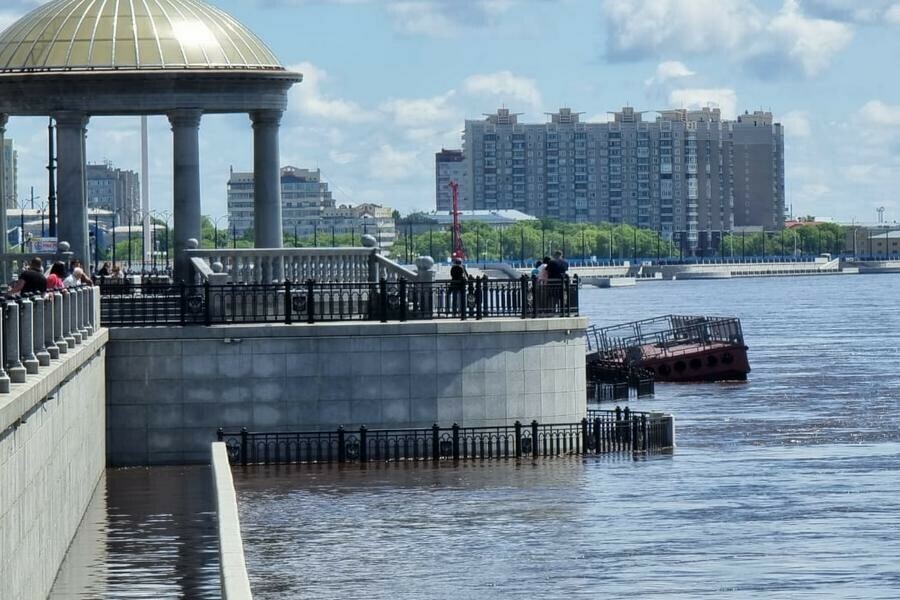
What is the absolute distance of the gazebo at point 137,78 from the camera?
42.3m

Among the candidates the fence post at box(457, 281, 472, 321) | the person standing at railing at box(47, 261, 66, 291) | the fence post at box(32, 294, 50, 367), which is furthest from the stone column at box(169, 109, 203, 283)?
the fence post at box(32, 294, 50, 367)

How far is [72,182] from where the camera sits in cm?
4341

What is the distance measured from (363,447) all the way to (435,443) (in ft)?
3.95

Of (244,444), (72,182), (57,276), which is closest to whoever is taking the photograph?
(57,276)

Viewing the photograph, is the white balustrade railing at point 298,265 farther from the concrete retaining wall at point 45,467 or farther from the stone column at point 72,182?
the concrete retaining wall at point 45,467

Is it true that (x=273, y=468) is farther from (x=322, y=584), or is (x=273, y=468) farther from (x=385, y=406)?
(x=322, y=584)

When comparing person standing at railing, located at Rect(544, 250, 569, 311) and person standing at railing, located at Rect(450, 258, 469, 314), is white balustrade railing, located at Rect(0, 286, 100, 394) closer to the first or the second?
person standing at railing, located at Rect(450, 258, 469, 314)

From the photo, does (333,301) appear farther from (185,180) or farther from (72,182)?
(72,182)

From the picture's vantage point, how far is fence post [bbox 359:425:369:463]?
37906mm

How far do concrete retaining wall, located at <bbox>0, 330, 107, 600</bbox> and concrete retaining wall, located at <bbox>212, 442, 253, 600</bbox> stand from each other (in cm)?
185

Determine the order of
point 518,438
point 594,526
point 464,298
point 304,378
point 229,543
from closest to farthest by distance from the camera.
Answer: point 229,543 < point 594,526 < point 304,378 < point 518,438 < point 464,298

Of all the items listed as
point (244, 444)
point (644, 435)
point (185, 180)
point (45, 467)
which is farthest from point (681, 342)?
point (45, 467)

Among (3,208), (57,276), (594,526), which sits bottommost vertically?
(594,526)

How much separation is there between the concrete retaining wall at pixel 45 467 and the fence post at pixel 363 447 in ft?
17.5
